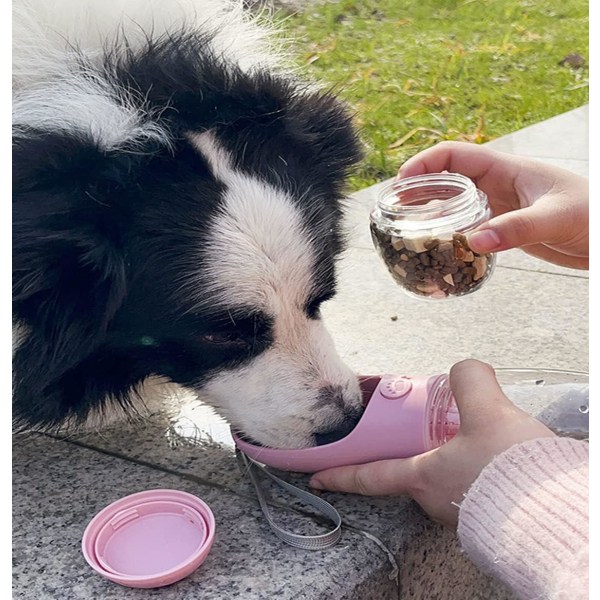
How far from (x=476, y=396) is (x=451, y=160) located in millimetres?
694

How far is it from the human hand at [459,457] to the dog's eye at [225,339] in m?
0.32

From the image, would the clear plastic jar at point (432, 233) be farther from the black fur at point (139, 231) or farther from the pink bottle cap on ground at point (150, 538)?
the pink bottle cap on ground at point (150, 538)

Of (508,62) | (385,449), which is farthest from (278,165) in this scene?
(508,62)

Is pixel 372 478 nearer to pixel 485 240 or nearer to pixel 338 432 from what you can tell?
pixel 338 432

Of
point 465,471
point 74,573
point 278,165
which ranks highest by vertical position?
point 278,165

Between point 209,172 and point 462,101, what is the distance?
12.5ft

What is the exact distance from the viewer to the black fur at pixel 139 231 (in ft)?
5.26

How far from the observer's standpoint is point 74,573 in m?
1.51

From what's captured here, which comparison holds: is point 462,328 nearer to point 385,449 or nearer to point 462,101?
point 385,449

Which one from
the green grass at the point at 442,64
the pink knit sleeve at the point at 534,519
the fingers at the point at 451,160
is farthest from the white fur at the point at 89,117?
the green grass at the point at 442,64

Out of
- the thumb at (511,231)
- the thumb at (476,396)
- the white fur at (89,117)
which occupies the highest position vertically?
the white fur at (89,117)

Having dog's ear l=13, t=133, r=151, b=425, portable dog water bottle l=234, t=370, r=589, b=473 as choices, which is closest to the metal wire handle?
portable dog water bottle l=234, t=370, r=589, b=473

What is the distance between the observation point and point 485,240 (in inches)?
61.2

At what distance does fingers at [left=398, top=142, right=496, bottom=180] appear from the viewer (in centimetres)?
199
